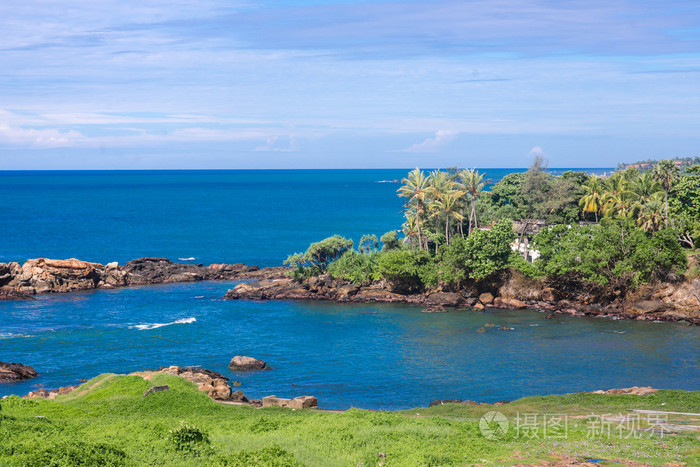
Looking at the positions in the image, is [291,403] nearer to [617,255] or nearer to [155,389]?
[155,389]

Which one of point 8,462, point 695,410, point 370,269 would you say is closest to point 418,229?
point 370,269

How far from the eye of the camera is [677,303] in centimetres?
7325

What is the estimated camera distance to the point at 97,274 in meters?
101

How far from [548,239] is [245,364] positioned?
4262cm

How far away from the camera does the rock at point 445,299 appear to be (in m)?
82.1

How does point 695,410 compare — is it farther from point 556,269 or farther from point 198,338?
point 198,338

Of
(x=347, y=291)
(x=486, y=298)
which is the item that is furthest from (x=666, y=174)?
(x=347, y=291)

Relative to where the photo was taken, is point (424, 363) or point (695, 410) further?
point (424, 363)

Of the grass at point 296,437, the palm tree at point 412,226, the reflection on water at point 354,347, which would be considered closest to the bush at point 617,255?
the reflection on water at point 354,347

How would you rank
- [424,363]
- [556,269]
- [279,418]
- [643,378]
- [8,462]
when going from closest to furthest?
[8,462], [279,418], [643,378], [424,363], [556,269]

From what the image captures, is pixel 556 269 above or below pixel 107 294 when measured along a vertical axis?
above

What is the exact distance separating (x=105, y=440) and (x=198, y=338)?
136ft

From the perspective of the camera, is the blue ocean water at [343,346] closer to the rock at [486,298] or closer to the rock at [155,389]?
the rock at [486,298]

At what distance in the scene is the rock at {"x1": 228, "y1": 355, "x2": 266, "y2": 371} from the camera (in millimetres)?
57500
